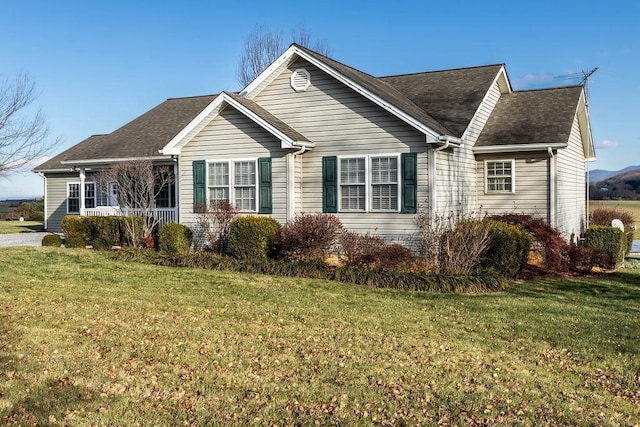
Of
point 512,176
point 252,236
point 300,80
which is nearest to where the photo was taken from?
point 252,236

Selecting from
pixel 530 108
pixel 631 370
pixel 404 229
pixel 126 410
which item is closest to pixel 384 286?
pixel 404 229

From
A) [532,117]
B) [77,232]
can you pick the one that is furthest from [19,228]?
[532,117]

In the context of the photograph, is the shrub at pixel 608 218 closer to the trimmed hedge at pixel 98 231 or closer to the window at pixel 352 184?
the window at pixel 352 184

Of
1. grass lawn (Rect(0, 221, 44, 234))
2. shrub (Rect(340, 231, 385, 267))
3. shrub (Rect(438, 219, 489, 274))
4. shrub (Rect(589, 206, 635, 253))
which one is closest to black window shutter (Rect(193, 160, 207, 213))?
shrub (Rect(340, 231, 385, 267))

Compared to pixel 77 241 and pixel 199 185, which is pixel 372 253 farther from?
pixel 77 241

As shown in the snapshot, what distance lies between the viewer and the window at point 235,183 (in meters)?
16.1

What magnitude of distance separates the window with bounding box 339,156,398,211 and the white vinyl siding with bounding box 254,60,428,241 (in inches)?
6.7

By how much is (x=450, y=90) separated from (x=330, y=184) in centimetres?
604

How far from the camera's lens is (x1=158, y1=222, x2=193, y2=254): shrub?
1612 centimetres

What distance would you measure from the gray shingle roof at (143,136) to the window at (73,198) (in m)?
1.07

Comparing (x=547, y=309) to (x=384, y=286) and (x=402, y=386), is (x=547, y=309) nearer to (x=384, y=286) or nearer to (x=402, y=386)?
(x=384, y=286)

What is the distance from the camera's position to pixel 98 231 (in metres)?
18.8

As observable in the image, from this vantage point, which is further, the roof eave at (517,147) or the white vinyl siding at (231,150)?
the roof eave at (517,147)

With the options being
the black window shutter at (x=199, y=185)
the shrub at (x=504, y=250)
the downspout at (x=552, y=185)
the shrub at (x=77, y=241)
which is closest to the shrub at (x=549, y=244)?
the shrub at (x=504, y=250)
